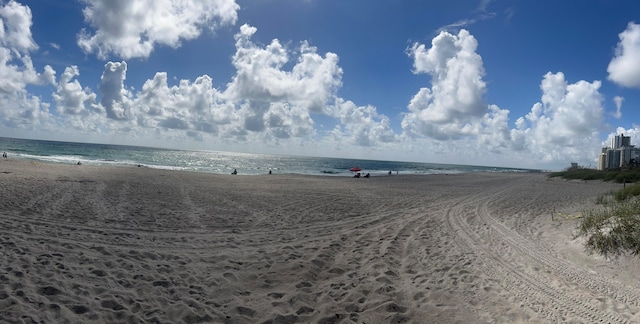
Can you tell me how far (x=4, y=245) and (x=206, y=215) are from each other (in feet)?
16.4

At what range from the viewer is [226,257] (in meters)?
6.64

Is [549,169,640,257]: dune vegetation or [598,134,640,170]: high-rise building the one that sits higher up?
[598,134,640,170]: high-rise building

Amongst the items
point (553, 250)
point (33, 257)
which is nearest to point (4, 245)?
point (33, 257)

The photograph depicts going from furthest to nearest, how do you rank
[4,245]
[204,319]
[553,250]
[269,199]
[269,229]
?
1. [269,199]
2. [269,229]
3. [553,250]
4. [4,245]
5. [204,319]

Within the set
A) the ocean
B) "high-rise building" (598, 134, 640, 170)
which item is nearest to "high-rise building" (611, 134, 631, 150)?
"high-rise building" (598, 134, 640, 170)

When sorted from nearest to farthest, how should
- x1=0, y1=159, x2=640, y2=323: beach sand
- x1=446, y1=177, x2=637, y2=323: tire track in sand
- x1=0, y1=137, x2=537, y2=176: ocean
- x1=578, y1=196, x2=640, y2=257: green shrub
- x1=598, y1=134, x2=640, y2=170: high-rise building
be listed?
x1=0, y1=159, x2=640, y2=323: beach sand
x1=446, y1=177, x2=637, y2=323: tire track in sand
x1=578, y1=196, x2=640, y2=257: green shrub
x1=0, y1=137, x2=537, y2=176: ocean
x1=598, y1=134, x2=640, y2=170: high-rise building

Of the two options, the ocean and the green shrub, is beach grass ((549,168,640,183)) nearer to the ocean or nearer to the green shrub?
the green shrub

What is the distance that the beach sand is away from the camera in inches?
178

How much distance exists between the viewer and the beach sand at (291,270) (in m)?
4.52

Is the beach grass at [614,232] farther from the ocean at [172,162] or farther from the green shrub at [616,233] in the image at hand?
the ocean at [172,162]

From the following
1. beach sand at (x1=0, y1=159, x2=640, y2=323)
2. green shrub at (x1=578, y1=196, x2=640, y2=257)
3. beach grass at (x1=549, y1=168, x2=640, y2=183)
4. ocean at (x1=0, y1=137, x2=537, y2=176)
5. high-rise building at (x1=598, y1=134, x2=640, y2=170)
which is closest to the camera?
beach sand at (x1=0, y1=159, x2=640, y2=323)

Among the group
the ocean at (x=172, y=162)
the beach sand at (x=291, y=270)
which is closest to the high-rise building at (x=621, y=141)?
the ocean at (x=172, y=162)

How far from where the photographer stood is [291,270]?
20.2 ft

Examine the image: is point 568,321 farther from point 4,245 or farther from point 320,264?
point 4,245
